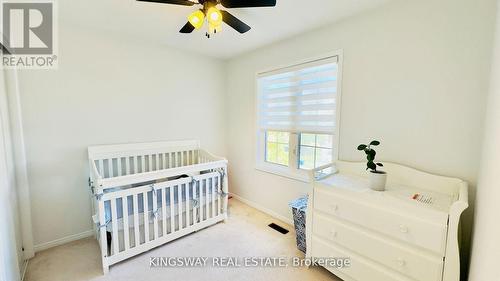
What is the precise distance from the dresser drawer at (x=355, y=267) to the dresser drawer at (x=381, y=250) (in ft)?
0.14

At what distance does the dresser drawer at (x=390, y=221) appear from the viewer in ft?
3.99

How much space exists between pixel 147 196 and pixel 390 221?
2012 millimetres

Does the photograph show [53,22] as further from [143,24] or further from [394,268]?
[394,268]

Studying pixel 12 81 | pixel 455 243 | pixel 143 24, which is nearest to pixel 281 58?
pixel 143 24

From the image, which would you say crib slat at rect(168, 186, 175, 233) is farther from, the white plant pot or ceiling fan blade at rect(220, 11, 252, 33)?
the white plant pot

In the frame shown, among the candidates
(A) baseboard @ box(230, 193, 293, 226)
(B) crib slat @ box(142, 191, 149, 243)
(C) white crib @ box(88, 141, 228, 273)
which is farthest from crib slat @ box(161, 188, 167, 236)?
(A) baseboard @ box(230, 193, 293, 226)

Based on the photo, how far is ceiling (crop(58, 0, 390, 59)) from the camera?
70.7 inches

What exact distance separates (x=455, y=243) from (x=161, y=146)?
2900 mm

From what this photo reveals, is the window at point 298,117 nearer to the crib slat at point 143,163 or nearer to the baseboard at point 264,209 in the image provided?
the baseboard at point 264,209

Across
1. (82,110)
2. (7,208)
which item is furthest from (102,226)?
(82,110)

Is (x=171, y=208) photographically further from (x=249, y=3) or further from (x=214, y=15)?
(x=249, y=3)

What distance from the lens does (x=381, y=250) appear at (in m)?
1.42

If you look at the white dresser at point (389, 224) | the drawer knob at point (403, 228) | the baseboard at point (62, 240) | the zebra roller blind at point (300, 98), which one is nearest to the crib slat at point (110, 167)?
the baseboard at point (62, 240)

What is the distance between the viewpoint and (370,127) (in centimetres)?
192
